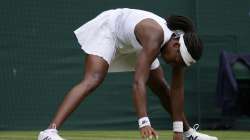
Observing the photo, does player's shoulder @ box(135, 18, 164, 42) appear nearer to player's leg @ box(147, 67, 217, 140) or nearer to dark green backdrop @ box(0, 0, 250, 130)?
player's leg @ box(147, 67, 217, 140)

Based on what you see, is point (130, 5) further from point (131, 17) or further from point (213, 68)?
point (131, 17)

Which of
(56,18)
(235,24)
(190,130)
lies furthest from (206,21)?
(190,130)

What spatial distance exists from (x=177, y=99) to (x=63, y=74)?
4313 millimetres

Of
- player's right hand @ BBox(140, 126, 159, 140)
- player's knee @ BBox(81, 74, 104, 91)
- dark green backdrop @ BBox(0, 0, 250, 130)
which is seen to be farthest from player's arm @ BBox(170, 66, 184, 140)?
dark green backdrop @ BBox(0, 0, 250, 130)

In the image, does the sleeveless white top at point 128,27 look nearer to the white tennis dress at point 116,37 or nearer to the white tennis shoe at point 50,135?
the white tennis dress at point 116,37

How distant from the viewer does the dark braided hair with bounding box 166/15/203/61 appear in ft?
18.3

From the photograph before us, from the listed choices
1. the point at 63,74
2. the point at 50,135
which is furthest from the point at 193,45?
the point at 63,74

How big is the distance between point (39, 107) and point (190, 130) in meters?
4.11

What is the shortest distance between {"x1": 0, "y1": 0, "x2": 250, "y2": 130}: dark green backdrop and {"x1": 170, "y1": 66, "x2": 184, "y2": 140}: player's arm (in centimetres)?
424

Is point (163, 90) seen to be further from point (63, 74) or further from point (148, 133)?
point (63, 74)

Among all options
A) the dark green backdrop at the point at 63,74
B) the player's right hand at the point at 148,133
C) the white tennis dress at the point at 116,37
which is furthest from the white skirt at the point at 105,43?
the dark green backdrop at the point at 63,74

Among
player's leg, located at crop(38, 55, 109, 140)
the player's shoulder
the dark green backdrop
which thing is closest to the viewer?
the player's shoulder

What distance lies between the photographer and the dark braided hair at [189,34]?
5566 millimetres

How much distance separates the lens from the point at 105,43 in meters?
5.93
